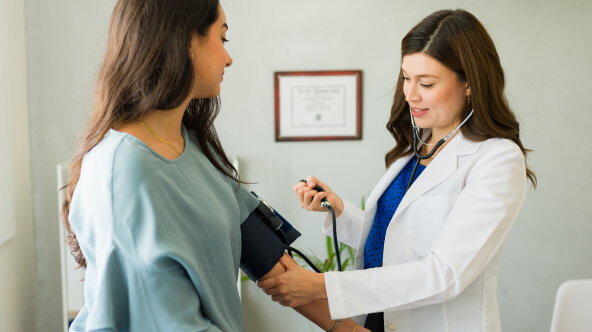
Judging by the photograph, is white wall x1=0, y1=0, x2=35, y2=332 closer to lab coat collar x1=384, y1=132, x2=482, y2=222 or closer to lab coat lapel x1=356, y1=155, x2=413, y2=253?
lab coat lapel x1=356, y1=155, x2=413, y2=253

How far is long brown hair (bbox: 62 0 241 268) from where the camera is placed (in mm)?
1001

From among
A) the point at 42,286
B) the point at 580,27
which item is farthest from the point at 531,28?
the point at 42,286

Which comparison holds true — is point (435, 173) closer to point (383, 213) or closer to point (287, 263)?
point (383, 213)

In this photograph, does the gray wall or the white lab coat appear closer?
the white lab coat

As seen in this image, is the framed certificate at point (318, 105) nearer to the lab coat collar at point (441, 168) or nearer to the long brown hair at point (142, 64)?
the lab coat collar at point (441, 168)

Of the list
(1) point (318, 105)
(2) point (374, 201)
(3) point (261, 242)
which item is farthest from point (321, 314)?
(1) point (318, 105)

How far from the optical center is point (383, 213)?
66.7 inches

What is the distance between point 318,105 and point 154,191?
2030 millimetres

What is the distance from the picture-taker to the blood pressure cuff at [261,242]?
1276 mm

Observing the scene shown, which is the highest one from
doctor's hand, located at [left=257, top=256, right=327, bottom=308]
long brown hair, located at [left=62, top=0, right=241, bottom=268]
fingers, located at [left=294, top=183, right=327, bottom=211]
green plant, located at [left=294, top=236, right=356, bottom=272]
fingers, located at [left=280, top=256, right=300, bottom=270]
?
long brown hair, located at [left=62, top=0, right=241, bottom=268]

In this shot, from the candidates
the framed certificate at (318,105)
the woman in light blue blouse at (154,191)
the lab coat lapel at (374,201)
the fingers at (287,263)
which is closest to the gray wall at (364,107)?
the framed certificate at (318,105)

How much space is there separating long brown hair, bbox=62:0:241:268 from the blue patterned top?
2.75ft

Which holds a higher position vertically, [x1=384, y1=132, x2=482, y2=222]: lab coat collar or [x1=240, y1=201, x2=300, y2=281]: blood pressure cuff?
[x1=384, y1=132, x2=482, y2=222]: lab coat collar

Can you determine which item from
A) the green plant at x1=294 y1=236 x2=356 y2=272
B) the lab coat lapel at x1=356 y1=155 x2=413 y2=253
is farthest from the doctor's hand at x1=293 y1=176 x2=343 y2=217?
the green plant at x1=294 y1=236 x2=356 y2=272
